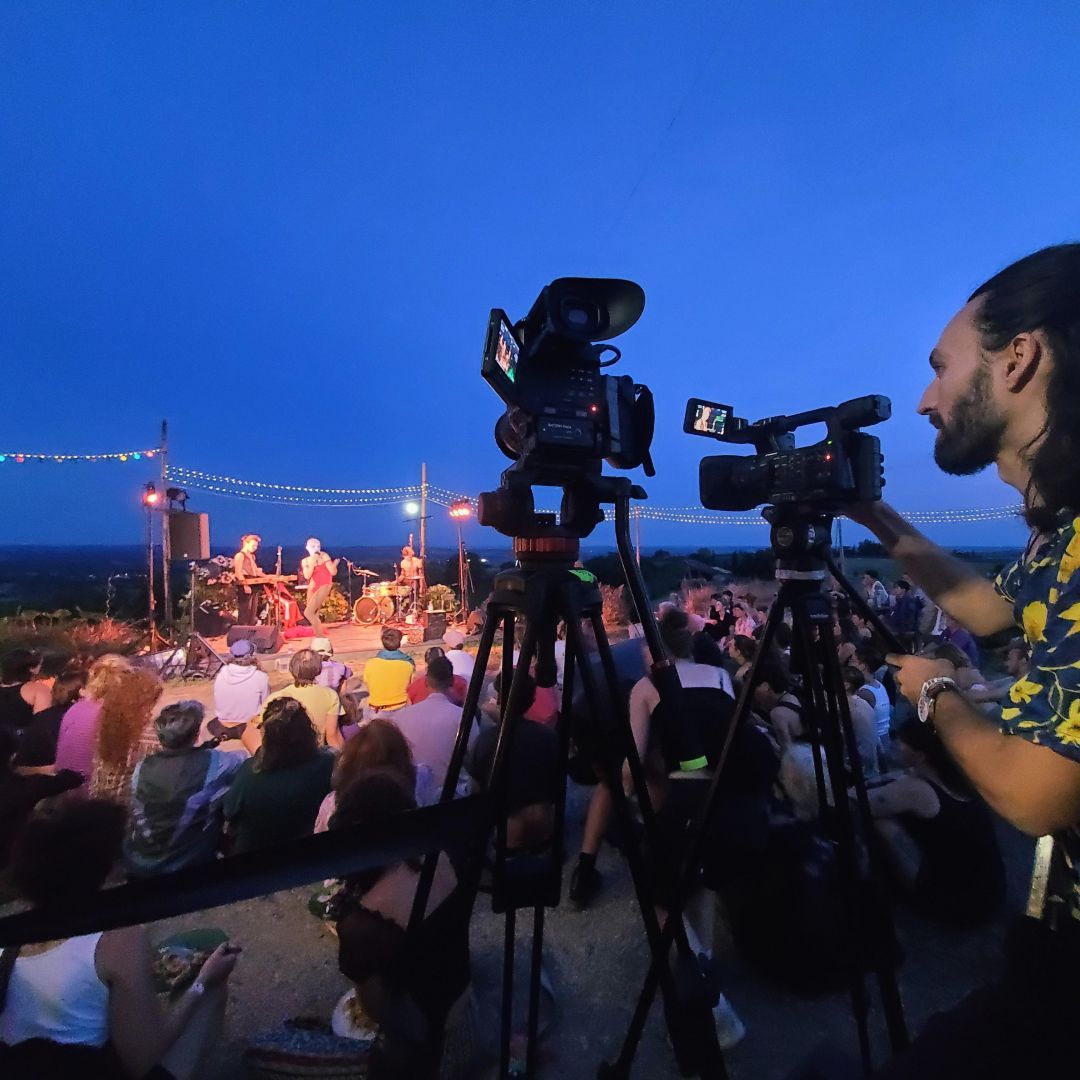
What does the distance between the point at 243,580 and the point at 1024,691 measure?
11617 millimetres

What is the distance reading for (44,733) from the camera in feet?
10.3

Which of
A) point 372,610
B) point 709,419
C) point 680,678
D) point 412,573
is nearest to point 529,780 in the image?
point 680,678

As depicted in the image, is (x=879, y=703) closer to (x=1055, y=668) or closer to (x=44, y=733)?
(x=1055, y=668)

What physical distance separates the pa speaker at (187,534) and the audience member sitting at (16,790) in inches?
301

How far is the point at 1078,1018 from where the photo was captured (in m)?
0.84

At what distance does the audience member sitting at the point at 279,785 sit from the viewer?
8.73 ft

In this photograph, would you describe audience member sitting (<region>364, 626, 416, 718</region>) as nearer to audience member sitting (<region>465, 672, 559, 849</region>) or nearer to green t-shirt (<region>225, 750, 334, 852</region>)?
green t-shirt (<region>225, 750, 334, 852</region>)

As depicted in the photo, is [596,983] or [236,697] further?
[236,697]

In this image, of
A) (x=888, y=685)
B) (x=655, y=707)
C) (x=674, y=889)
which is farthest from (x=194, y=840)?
(x=888, y=685)

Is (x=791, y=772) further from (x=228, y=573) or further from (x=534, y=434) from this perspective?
(x=228, y=573)

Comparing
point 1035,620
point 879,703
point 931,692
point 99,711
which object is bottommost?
point 879,703

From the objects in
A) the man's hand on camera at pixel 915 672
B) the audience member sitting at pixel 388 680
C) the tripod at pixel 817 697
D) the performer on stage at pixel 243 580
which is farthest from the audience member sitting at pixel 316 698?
the performer on stage at pixel 243 580

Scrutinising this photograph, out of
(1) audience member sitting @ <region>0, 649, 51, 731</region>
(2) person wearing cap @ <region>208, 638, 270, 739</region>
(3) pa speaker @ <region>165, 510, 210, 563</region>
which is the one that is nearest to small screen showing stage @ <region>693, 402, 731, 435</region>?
(1) audience member sitting @ <region>0, 649, 51, 731</region>

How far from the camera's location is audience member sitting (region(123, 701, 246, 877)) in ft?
8.69
